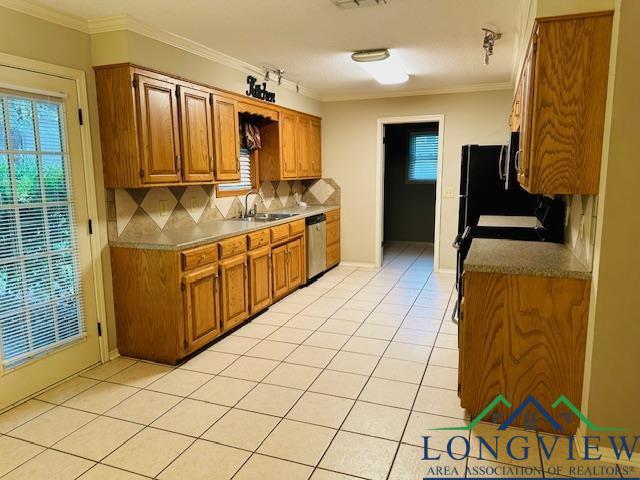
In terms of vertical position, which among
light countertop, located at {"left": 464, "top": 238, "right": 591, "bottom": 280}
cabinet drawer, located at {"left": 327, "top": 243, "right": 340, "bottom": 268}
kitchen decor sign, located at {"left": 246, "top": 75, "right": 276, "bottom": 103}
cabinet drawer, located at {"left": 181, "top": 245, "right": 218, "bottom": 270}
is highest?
kitchen decor sign, located at {"left": 246, "top": 75, "right": 276, "bottom": 103}

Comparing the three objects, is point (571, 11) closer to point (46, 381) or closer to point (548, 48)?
point (548, 48)

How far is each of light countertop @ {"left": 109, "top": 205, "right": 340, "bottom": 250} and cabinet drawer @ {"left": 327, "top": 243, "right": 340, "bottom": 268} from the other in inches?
53.9

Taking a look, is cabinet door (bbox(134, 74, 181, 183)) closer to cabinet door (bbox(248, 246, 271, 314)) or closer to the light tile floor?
cabinet door (bbox(248, 246, 271, 314))

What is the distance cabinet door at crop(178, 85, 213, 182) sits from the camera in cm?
344

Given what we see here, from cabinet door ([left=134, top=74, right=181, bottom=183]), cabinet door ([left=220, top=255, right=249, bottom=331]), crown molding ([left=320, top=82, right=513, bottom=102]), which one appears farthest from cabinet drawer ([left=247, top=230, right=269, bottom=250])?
crown molding ([left=320, top=82, right=513, bottom=102])

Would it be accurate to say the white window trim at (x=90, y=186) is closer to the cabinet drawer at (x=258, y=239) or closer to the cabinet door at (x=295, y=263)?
the cabinet drawer at (x=258, y=239)

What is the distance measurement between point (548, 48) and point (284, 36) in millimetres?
1994

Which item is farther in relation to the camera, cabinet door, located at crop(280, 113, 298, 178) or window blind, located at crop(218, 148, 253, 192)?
cabinet door, located at crop(280, 113, 298, 178)

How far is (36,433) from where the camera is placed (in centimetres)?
232

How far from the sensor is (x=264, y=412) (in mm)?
2498

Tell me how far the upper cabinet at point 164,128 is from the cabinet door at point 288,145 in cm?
60

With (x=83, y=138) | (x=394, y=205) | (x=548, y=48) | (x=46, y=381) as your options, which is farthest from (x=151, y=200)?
(x=394, y=205)

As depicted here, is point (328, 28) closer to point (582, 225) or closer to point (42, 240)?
point (582, 225)

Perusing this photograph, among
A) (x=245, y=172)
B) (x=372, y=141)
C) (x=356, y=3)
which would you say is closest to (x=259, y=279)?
(x=245, y=172)
